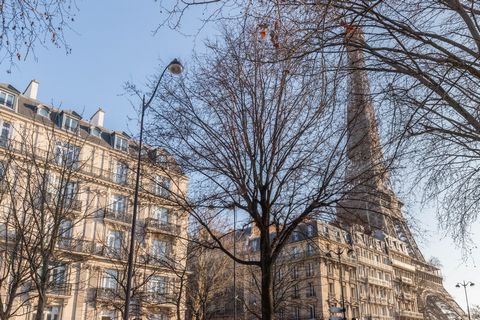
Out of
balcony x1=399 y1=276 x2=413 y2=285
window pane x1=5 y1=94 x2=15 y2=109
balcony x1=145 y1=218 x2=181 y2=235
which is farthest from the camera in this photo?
balcony x1=399 y1=276 x2=413 y2=285

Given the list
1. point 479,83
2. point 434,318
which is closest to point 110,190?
point 479,83

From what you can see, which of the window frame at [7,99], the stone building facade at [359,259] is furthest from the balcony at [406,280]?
the window frame at [7,99]

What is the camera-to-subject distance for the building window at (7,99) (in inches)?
1180

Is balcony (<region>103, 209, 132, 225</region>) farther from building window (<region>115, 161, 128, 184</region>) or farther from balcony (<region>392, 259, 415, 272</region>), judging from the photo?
balcony (<region>392, 259, 415, 272</region>)

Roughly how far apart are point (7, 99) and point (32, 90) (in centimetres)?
411

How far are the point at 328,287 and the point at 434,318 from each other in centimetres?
5251

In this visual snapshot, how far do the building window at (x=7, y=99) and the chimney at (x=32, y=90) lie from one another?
3.30 metres

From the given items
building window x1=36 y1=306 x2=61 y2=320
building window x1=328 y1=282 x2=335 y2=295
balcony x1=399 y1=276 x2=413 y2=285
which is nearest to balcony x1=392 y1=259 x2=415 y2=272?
balcony x1=399 y1=276 x2=413 y2=285

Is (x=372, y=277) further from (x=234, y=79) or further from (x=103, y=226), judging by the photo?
(x=234, y=79)

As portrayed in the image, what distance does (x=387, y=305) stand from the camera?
237 feet

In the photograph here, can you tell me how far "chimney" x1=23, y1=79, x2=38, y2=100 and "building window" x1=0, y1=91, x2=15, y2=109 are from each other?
10.8 feet

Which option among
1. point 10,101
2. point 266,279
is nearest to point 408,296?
point 10,101

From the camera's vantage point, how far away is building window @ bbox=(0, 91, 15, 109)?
98.4ft

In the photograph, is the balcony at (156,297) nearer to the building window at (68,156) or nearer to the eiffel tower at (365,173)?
the building window at (68,156)
